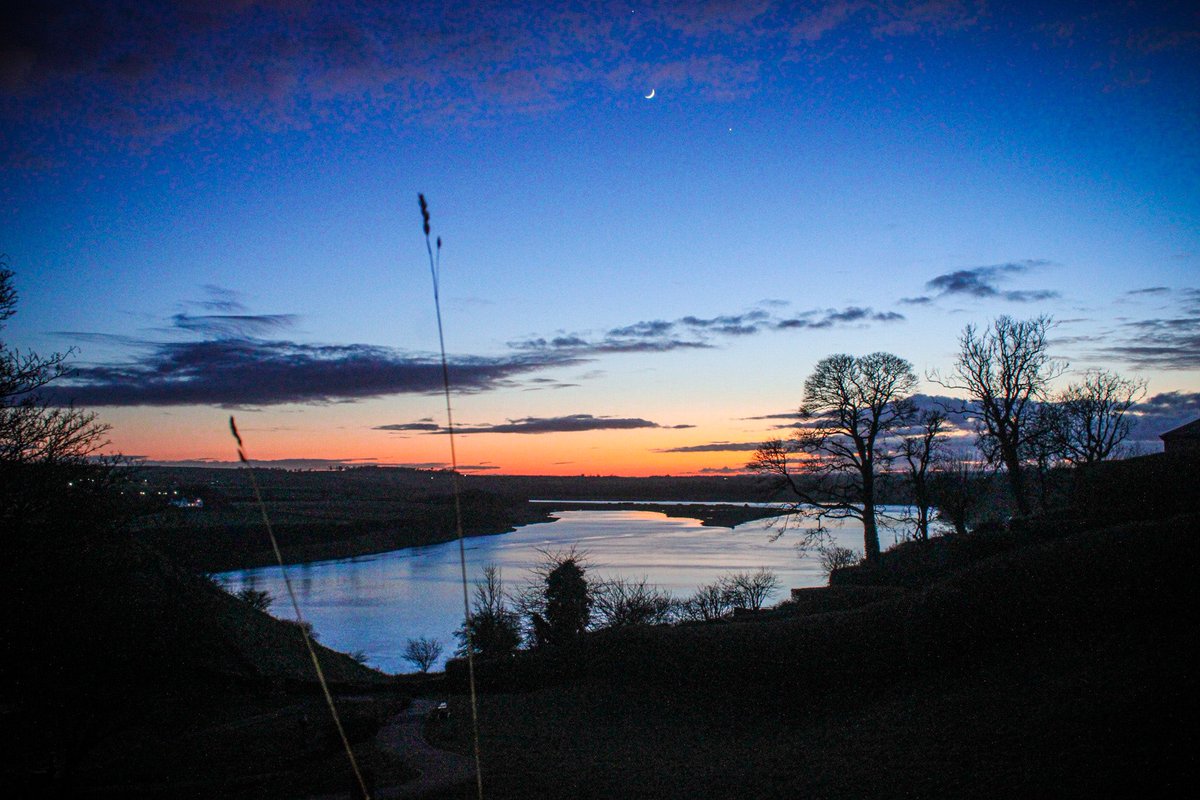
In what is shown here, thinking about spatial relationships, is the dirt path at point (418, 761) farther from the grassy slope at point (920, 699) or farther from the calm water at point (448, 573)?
the calm water at point (448, 573)

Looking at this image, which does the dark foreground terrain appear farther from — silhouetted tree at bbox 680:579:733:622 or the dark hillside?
silhouetted tree at bbox 680:579:733:622

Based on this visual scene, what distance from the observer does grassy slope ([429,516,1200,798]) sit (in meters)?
7.62

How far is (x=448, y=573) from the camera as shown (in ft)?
224

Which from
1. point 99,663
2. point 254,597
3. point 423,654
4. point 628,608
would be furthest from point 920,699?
point 254,597

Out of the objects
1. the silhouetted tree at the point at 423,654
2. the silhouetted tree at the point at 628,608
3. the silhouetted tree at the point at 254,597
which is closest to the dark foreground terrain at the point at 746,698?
the silhouetted tree at the point at 628,608

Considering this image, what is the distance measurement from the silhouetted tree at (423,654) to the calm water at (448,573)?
112 cm

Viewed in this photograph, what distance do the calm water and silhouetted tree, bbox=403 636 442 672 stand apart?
3.69 ft

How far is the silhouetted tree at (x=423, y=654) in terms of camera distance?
112 ft

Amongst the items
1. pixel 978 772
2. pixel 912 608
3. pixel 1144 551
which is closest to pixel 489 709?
pixel 912 608

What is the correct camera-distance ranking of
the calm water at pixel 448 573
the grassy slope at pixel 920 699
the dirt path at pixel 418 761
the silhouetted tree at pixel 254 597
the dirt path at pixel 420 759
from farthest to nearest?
1. the calm water at pixel 448 573
2. the silhouetted tree at pixel 254 597
3. the dirt path at pixel 420 759
4. the dirt path at pixel 418 761
5. the grassy slope at pixel 920 699

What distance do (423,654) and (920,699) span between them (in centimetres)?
2907

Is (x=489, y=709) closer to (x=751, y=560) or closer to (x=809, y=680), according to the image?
(x=809, y=680)

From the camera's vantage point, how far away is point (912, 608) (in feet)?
44.4

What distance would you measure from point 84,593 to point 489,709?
883 cm
